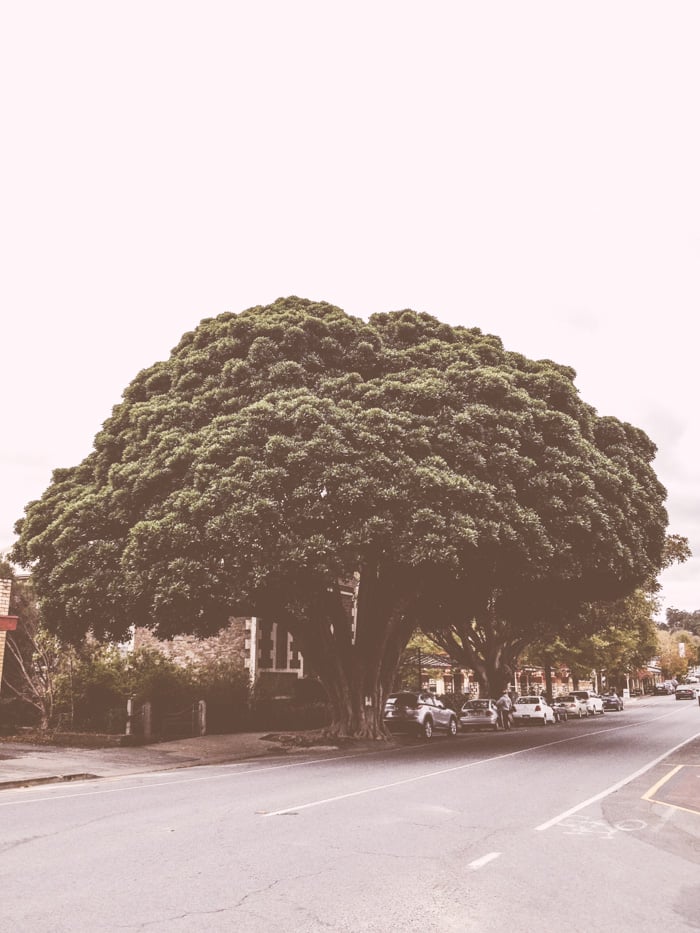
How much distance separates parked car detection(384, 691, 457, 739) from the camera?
1077 inches

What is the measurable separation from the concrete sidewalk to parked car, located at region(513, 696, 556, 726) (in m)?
17.6

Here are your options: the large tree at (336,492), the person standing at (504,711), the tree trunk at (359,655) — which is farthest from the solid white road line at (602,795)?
the person standing at (504,711)

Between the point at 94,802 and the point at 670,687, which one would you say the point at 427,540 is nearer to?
the point at 94,802

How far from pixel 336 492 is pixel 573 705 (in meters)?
35.8

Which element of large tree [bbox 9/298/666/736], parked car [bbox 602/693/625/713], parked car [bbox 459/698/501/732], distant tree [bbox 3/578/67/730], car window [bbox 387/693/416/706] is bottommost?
parked car [bbox 602/693/625/713]

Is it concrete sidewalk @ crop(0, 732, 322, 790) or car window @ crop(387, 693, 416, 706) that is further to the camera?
car window @ crop(387, 693, 416, 706)

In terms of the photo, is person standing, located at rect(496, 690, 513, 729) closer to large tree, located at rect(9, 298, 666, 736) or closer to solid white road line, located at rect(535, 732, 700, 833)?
large tree, located at rect(9, 298, 666, 736)

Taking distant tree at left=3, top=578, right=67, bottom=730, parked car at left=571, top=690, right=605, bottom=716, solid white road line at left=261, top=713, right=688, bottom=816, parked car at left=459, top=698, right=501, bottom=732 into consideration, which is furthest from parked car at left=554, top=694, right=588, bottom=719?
distant tree at left=3, top=578, right=67, bottom=730

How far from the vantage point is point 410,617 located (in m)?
26.8

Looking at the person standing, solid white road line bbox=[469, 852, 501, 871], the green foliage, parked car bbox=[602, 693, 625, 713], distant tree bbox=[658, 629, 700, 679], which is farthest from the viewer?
distant tree bbox=[658, 629, 700, 679]

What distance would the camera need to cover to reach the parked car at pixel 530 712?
39750 millimetres

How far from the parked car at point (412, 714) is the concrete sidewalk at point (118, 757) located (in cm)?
429

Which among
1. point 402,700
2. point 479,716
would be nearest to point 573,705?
point 479,716

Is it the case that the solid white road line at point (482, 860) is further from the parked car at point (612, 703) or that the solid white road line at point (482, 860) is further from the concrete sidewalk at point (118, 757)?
the parked car at point (612, 703)
